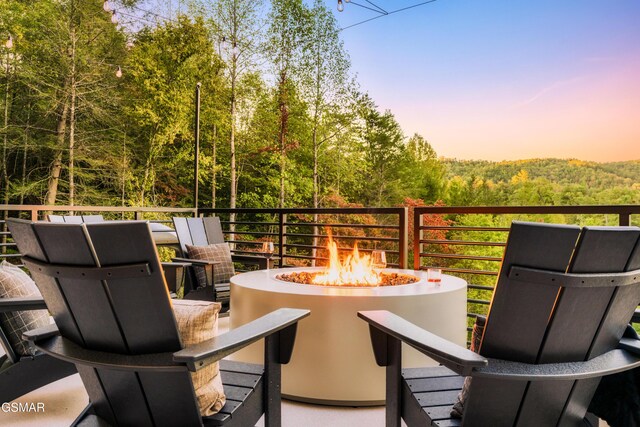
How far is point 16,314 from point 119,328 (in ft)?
3.95

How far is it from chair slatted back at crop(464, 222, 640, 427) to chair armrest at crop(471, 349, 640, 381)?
22mm

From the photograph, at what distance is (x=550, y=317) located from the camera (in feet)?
4.09

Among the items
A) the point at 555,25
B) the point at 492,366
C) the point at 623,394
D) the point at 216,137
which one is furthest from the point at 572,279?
the point at 555,25

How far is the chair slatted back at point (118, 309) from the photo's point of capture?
4.15ft

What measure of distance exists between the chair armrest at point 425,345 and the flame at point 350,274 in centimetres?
106

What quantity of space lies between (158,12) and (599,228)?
39.9 feet

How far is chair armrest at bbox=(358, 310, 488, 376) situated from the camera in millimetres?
1231

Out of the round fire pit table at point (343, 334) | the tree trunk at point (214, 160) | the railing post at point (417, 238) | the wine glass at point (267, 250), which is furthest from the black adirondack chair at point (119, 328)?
the tree trunk at point (214, 160)

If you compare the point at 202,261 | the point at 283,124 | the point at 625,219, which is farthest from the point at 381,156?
the point at 625,219

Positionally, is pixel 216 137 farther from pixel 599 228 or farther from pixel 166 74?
pixel 599 228

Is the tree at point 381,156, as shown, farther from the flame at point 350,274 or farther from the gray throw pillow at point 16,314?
the gray throw pillow at point 16,314

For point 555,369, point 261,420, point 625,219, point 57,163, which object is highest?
point 57,163

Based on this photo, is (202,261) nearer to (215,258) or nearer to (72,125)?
(215,258)

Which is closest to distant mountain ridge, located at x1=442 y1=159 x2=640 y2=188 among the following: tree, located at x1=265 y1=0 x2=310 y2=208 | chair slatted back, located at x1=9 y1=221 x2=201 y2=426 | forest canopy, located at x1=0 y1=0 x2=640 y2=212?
forest canopy, located at x1=0 y1=0 x2=640 y2=212
